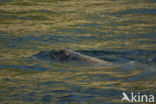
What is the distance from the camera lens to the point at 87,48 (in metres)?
7.89

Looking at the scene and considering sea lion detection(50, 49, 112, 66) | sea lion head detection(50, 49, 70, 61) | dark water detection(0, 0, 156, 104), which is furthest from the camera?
sea lion head detection(50, 49, 70, 61)

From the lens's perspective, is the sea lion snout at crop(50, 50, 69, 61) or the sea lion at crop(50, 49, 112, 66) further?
the sea lion snout at crop(50, 50, 69, 61)

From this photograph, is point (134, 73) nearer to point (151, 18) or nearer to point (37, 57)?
point (37, 57)

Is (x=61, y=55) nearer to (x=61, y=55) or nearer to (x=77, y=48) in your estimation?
(x=61, y=55)

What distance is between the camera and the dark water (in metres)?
5.00

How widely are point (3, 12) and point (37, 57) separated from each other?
6.16m

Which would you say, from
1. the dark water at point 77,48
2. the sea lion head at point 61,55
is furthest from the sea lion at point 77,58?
the dark water at point 77,48

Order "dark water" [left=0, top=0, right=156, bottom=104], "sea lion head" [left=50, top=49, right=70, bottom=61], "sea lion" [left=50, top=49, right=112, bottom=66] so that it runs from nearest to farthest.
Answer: "dark water" [left=0, top=0, right=156, bottom=104]
"sea lion" [left=50, top=49, right=112, bottom=66]
"sea lion head" [left=50, top=49, right=70, bottom=61]

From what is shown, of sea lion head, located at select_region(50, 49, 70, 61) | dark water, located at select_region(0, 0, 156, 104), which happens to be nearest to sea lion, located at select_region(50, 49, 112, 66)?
sea lion head, located at select_region(50, 49, 70, 61)

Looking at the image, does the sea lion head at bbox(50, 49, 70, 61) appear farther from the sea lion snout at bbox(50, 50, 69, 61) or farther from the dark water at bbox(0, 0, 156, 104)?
the dark water at bbox(0, 0, 156, 104)

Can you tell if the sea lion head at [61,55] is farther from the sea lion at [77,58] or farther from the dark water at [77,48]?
the dark water at [77,48]

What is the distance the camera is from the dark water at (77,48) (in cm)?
500

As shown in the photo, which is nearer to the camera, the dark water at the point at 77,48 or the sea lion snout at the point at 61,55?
the dark water at the point at 77,48

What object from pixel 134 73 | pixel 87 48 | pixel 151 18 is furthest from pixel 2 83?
pixel 151 18
